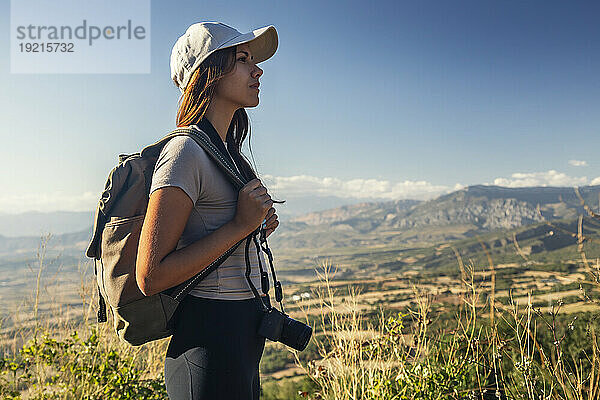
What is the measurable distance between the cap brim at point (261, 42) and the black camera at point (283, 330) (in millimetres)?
775

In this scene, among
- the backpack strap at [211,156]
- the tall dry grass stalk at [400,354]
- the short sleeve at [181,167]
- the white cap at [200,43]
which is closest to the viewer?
the short sleeve at [181,167]

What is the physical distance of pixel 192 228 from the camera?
1.11 metres

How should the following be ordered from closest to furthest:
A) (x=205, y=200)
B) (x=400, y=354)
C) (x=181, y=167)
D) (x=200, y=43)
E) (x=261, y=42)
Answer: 1. (x=181, y=167)
2. (x=205, y=200)
3. (x=200, y=43)
4. (x=261, y=42)
5. (x=400, y=354)

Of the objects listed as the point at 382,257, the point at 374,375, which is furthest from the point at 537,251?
the point at 374,375

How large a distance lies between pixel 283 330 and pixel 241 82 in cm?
75

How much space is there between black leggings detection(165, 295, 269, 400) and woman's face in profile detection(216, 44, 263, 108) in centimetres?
59

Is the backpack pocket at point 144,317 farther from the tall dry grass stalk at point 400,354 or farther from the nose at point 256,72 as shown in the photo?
the tall dry grass stalk at point 400,354

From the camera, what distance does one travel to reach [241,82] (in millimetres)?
1273

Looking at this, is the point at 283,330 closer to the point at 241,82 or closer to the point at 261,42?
the point at 241,82

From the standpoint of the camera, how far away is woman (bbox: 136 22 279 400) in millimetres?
987

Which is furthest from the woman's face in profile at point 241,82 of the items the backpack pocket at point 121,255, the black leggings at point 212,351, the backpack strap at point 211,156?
the black leggings at point 212,351

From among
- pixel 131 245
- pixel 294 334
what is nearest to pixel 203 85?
pixel 131 245

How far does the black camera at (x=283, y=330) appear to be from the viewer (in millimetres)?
1177

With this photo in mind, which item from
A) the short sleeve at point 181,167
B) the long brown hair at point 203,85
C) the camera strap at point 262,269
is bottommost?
the camera strap at point 262,269
